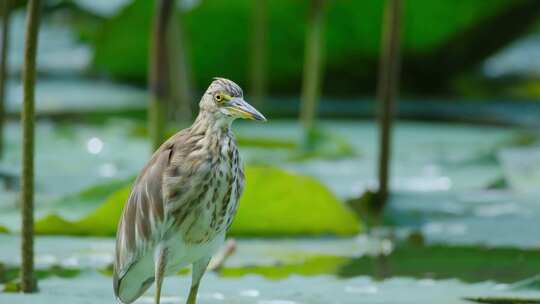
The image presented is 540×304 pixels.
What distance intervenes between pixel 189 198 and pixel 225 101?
265mm

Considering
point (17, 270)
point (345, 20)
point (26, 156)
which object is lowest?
point (17, 270)

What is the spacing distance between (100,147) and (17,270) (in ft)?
7.49

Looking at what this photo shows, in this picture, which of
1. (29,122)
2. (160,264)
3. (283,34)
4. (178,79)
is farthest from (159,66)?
(283,34)

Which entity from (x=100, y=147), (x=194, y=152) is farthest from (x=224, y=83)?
(x=100, y=147)

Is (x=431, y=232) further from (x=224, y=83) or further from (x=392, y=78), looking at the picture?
(x=224, y=83)

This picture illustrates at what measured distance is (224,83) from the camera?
3203mm

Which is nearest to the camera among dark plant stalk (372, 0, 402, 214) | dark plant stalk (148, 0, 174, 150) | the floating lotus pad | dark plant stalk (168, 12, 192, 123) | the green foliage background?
dark plant stalk (148, 0, 174, 150)

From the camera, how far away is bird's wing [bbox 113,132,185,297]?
3172 mm

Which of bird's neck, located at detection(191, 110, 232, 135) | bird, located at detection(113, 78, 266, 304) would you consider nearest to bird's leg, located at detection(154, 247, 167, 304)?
bird, located at detection(113, 78, 266, 304)

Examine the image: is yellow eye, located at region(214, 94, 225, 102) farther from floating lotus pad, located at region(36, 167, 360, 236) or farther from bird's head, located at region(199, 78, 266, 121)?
floating lotus pad, located at region(36, 167, 360, 236)

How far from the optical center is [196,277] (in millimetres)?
3232

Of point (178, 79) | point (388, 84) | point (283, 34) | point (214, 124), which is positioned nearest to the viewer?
point (214, 124)

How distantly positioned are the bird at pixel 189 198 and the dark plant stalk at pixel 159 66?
712 mm

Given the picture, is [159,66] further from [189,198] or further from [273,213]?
[189,198]
